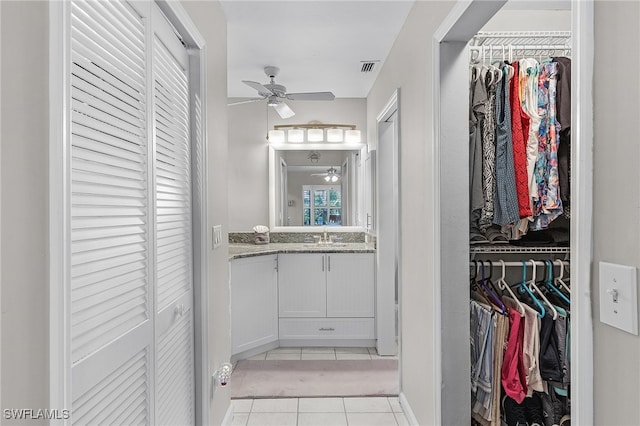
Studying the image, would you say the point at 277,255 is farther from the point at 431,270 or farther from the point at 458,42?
the point at 458,42

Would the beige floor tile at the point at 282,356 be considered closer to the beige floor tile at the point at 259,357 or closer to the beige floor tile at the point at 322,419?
the beige floor tile at the point at 259,357

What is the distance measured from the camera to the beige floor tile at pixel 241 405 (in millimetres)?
2694

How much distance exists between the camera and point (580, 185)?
0.85 meters

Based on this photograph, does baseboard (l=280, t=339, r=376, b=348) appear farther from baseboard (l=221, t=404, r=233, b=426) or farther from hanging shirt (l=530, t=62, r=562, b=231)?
hanging shirt (l=530, t=62, r=562, b=231)

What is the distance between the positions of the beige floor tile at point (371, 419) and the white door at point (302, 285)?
1.32 meters

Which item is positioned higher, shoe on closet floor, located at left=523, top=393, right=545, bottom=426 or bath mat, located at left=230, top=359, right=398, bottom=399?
shoe on closet floor, located at left=523, top=393, right=545, bottom=426

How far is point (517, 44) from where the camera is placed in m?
2.19

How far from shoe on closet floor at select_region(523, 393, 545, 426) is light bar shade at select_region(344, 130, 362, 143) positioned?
3.06 metres

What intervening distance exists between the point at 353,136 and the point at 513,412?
312 cm

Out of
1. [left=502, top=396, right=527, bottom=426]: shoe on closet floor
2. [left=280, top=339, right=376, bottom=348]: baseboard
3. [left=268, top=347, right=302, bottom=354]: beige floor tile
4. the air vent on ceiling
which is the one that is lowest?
[left=268, top=347, right=302, bottom=354]: beige floor tile

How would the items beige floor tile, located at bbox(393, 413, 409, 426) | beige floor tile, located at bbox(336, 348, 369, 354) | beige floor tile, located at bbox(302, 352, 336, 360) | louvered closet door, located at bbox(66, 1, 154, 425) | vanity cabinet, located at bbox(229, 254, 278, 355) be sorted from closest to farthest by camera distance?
louvered closet door, located at bbox(66, 1, 154, 425), beige floor tile, located at bbox(393, 413, 409, 426), vanity cabinet, located at bbox(229, 254, 278, 355), beige floor tile, located at bbox(302, 352, 336, 360), beige floor tile, located at bbox(336, 348, 369, 354)

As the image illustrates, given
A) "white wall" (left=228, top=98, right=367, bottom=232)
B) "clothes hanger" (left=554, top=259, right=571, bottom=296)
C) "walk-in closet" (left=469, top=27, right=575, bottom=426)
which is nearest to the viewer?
"walk-in closet" (left=469, top=27, right=575, bottom=426)

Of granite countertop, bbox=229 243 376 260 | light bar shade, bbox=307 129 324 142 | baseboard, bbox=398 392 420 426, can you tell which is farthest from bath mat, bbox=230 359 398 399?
light bar shade, bbox=307 129 324 142

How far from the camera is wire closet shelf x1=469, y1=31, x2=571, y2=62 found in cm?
201
